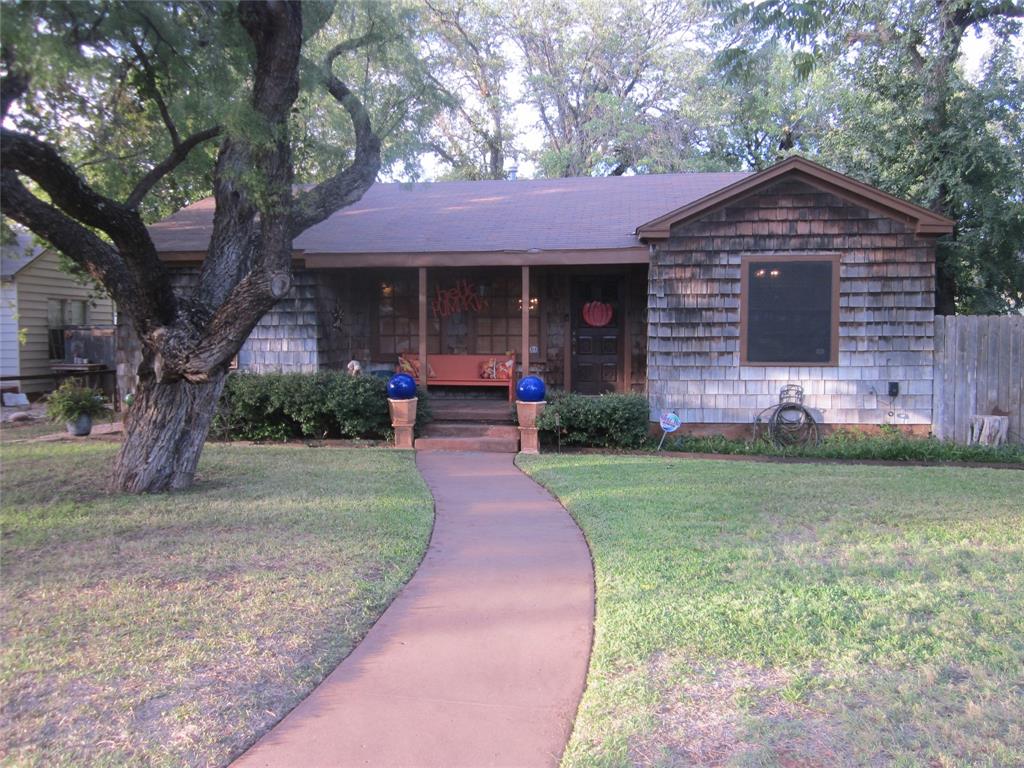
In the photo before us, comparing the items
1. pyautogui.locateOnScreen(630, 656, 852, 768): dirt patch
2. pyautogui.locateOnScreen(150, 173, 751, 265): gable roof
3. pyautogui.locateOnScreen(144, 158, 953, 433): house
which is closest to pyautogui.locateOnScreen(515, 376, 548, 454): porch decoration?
pyautogui.locateOnScreen(144, 158, 953, 433): house

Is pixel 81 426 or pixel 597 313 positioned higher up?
pixel 597 313

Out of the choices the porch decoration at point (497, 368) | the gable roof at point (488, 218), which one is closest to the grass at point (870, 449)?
the gable roof at point (488, 218)

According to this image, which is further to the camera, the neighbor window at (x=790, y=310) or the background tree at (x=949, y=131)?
the background tree at (x=949, y=131)

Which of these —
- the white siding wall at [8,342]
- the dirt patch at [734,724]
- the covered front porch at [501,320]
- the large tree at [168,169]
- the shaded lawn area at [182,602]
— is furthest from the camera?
the white siding wall at [8,342]

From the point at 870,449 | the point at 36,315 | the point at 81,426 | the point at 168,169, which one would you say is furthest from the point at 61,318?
the point at 870,449

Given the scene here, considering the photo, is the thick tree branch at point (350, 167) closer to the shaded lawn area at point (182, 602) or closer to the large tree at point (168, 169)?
the large tree at point (168, 169)

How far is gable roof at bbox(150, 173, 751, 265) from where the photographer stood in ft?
38.4

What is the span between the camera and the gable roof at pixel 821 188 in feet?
33.9

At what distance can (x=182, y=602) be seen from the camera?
440cm

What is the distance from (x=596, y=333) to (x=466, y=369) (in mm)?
2372

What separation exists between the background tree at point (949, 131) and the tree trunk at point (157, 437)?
34.7 ft

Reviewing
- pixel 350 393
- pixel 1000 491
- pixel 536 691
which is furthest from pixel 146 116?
pixel 1000 491

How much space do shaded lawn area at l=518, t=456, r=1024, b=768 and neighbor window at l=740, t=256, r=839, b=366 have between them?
13.1ft

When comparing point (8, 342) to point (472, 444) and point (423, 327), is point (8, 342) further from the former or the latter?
point (472, 444)
